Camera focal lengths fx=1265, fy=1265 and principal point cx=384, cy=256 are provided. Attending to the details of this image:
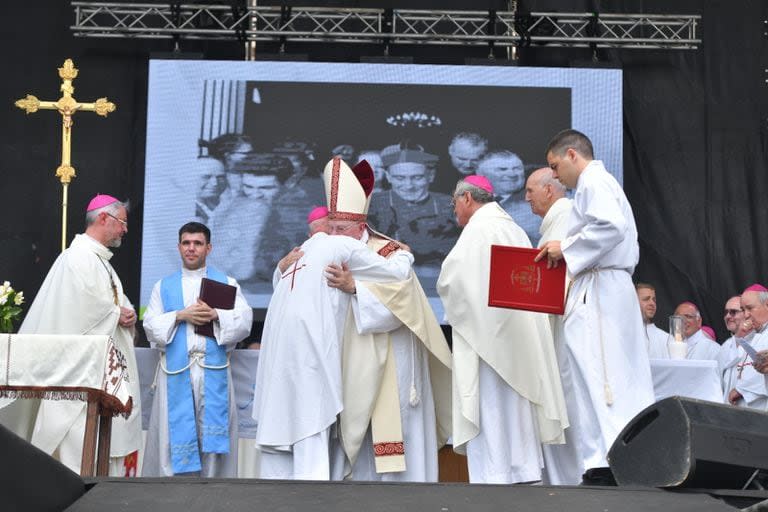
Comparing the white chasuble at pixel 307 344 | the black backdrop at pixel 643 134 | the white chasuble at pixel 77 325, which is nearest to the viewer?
the white chasuble at pixel 307 344

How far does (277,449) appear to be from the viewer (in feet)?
22.3

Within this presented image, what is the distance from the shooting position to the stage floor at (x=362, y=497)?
332 centimetres

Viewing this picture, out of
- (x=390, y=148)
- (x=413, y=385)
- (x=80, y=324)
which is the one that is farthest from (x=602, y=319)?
(x=390, y=148)

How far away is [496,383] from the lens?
22.1 feet

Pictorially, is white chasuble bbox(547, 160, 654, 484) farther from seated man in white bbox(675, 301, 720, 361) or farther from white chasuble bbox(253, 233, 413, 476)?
seated man in white bbox(675, 301, 720, 361)

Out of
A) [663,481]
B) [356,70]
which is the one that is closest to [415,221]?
[356,70]

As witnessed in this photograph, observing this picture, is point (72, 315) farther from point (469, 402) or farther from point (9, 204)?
point (9, 204)

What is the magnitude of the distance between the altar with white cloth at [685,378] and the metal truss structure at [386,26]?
386 cm

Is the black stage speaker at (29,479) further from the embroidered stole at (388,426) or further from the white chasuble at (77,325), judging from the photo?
the white chasuble at (77,325)

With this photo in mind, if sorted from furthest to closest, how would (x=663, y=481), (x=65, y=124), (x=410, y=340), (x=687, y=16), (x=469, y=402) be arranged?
(x=687, y=16) → (x=65, y=124) → (x=410, y=340) → (x=469, y=402) → (x=663, y=481)

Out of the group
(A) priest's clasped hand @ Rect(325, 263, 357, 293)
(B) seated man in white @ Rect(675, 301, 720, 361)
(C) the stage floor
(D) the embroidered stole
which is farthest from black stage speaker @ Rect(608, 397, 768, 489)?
(B) seated man in white @ Rect(675, 301, 720, 361)

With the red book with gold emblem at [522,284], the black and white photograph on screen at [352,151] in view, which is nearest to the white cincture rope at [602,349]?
the red book with gold emblem at [522,284]

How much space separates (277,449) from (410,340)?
961mm

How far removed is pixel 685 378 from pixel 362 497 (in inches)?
181
